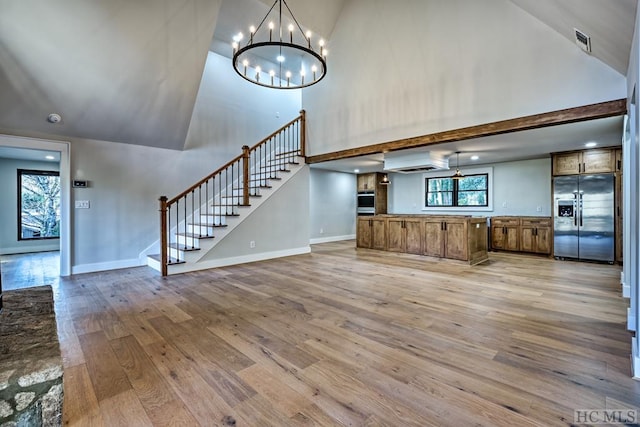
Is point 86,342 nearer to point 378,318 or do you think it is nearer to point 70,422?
point 70,422

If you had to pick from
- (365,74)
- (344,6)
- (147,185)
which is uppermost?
(344,6)

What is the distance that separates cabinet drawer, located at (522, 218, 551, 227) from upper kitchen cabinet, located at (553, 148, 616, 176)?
1020 mm

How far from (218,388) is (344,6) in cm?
737

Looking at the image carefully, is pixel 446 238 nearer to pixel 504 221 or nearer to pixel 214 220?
pixel 504 221

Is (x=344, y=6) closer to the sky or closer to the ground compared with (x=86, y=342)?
closer to the sky

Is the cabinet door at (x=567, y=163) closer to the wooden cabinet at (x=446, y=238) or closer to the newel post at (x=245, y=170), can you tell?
the wooden cabinet at (x=446, y=238)

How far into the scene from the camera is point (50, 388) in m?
1.37

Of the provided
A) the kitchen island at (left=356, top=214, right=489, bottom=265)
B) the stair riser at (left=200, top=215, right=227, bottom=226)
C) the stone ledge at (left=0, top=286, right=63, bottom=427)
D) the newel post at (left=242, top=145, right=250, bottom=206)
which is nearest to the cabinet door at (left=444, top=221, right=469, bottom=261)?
the kitchen island at (left=356, top=214, right=489, bottom=265)

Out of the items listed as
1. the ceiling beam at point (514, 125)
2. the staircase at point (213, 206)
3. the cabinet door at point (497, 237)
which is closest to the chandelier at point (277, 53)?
the staircase at point (213, 206)

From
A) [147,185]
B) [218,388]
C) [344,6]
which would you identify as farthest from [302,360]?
[344,6]

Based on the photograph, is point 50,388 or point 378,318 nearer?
point 50,388

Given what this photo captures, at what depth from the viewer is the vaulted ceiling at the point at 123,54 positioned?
3.47m

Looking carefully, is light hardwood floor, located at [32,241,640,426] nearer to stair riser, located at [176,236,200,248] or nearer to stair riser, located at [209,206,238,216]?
stair riser, located at [176,236,200,248]

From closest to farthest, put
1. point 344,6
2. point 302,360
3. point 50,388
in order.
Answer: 1. point 50,388
2. point 302,360
3. point 344,6
